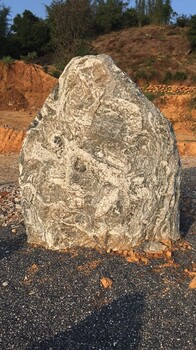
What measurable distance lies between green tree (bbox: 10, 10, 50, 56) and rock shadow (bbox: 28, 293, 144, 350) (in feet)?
110

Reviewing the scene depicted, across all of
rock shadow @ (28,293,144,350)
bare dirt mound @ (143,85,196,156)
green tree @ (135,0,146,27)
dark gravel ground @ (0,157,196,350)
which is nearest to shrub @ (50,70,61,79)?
bare dirt mound @ (143,85,196,156)

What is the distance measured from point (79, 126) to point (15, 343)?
2427 millimetres

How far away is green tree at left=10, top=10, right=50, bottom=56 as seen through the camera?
36281mm

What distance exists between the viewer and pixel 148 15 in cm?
5141

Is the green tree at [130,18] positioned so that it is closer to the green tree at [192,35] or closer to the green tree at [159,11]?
the green tree at [159,11]

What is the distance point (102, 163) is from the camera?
5.04 m

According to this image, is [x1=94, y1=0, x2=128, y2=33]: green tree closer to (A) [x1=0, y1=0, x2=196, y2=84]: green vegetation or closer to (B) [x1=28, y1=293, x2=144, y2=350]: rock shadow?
(A) [x1=0, y1=0, x2=196, y2=84]: green vegetation

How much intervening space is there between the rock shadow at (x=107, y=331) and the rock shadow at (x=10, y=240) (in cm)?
172

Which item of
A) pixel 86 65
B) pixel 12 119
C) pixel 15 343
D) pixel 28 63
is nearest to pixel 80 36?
pixel 28 63

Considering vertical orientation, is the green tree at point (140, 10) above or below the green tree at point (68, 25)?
above

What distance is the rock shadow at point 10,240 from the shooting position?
18.1 ft

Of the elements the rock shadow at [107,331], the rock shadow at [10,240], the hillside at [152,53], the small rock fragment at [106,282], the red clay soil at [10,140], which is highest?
the hillside at [152,53]

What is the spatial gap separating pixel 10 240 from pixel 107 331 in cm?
255

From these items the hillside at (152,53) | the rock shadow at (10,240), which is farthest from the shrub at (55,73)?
the rock shadow at (10,240)
